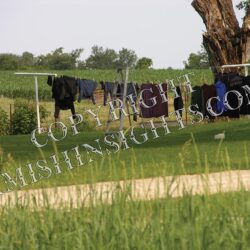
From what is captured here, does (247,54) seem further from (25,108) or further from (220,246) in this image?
(220,246)

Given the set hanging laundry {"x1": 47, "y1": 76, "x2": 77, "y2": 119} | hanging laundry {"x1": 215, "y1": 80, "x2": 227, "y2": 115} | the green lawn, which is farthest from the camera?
hanging laundry {"x1": 47, "y1": 76, "x2": 77, "y2": 119}

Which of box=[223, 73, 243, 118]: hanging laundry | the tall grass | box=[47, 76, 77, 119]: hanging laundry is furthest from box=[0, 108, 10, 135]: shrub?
the tall grass

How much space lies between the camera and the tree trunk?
26.5 metres

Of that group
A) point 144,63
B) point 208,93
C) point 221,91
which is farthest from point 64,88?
point 144,63

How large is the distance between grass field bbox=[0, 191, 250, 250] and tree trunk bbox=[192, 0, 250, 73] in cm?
2125

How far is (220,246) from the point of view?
179 inches

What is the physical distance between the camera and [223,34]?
2658cm

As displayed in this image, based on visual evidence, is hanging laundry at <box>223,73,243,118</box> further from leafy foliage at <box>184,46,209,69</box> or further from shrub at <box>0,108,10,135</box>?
leafy foliage at <box>184,46,209,69</box>

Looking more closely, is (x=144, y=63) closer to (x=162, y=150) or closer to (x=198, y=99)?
(x=198, y=99)

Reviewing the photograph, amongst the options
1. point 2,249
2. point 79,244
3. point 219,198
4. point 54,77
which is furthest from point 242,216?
point 54,77

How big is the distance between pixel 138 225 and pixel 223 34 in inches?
866

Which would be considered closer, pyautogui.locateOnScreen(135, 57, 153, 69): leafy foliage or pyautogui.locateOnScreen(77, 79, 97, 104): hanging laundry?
pyautogui.locateOnScreen(77, 79, 97, 104): hanging laundry

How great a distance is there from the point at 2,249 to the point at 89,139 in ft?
54.3

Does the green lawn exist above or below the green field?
below
